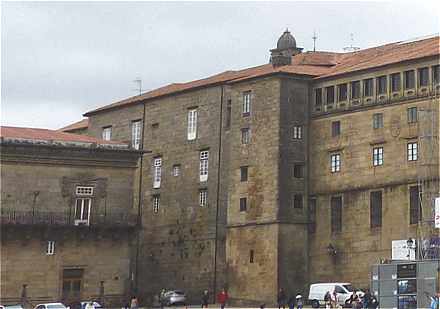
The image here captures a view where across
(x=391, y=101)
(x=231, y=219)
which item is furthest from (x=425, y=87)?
(x=231, y=219)

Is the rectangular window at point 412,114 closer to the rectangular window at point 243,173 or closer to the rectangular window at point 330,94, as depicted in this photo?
the rectangular window at point 330,94

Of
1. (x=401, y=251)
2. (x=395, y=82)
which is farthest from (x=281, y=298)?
(x=395, y=82)

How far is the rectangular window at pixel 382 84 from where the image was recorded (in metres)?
65.1

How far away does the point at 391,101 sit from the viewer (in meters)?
64.6

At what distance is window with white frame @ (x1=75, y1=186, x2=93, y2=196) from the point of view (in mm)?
67125

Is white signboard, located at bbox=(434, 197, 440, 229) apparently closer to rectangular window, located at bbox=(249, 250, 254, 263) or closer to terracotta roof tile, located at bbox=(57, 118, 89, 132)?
rectangular window, located at bbox=(249, 250, 254, 263)

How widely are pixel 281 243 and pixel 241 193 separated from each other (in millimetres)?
Answer: 4334

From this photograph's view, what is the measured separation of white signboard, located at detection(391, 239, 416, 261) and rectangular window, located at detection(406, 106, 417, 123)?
6.12 meters

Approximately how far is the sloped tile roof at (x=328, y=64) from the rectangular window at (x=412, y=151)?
4386mm

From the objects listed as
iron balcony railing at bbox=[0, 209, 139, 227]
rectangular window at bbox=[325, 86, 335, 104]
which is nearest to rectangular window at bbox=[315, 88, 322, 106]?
rectangular window at bbox=[325, 86, 335, 104]

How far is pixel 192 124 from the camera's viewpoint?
7844cm

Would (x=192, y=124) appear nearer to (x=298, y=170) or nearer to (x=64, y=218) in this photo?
(x=298, y=170)

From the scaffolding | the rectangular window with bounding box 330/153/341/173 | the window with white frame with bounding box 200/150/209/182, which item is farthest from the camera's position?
the window with white frame with bounding box 200/150/209/182

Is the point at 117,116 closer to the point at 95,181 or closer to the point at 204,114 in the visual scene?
the point at 204,114
